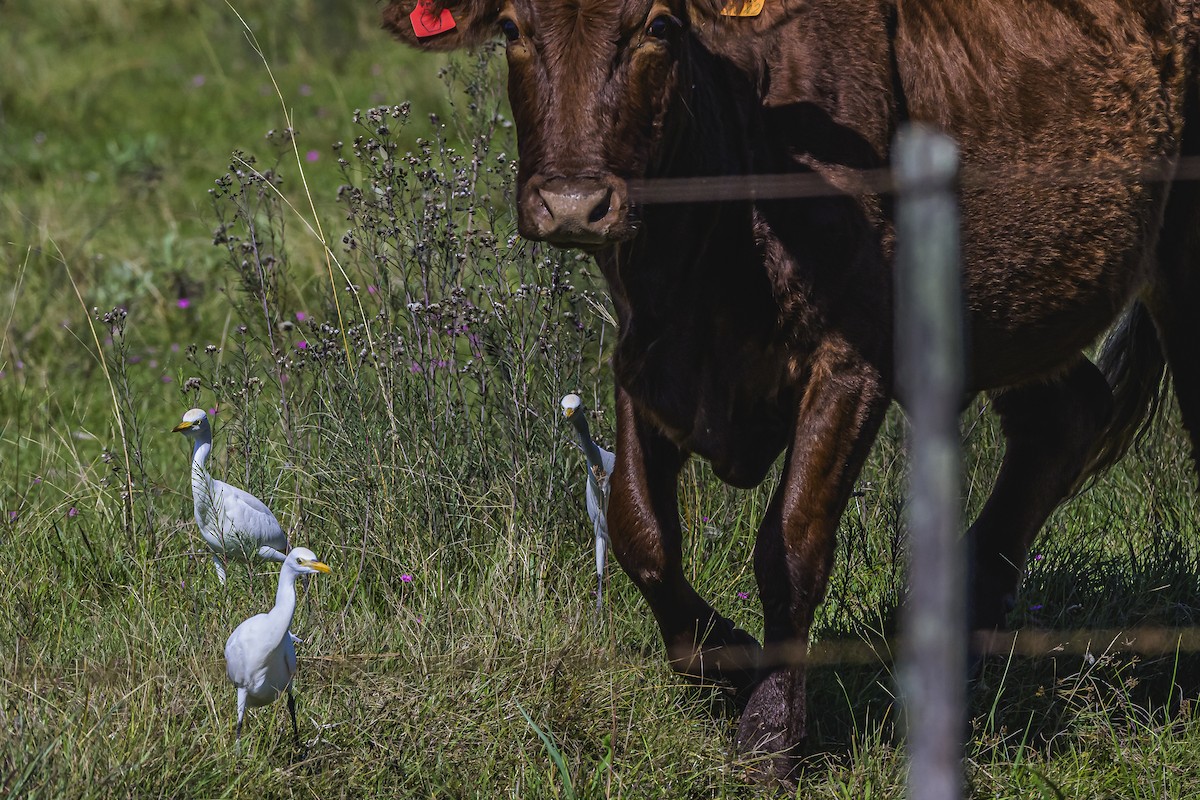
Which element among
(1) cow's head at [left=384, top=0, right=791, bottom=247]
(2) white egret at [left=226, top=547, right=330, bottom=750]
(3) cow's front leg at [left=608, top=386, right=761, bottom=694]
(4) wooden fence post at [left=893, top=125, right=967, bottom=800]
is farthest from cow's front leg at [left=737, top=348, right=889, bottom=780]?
(4) wooden fence post at [left=893, top=125, right=967, bottom=800]

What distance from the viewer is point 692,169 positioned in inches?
135

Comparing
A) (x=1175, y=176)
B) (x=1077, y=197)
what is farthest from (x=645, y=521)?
(x=1175, y=176)

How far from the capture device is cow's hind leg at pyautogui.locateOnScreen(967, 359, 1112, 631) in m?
4.19

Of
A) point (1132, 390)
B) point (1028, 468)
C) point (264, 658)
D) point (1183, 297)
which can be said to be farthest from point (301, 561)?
point (1132, 390)

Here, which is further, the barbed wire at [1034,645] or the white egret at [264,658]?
the barbed wire at [1034,645]

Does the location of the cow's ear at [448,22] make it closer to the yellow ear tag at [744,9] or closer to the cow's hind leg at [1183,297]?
the yellow ear tag at [744,9]

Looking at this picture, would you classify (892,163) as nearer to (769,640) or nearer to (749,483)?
(749,483)

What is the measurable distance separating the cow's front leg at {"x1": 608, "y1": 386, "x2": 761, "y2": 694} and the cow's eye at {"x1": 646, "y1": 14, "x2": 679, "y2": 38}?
1017 mm

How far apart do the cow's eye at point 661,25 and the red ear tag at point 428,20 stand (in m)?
0.57

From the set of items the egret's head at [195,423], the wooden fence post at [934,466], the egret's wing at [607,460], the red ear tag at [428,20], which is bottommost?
the egret's wing at [607,460]

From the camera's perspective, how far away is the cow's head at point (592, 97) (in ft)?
9.61

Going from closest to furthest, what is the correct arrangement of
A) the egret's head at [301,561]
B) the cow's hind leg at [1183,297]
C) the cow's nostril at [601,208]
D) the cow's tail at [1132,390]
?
1. the cow's nostril at [601,208]
2. the egret's head at [301,561]
3. the cow's hind leg at [1183,297]
4. the cow's tail at [1132,390]

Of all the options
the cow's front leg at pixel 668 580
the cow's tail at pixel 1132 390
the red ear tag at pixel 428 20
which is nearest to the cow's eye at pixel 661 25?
the red ear tag at pixel 428 20

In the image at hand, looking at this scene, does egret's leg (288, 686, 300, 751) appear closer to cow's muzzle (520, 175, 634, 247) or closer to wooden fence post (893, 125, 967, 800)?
cow's muzzle (520, 175, 634, 247)
